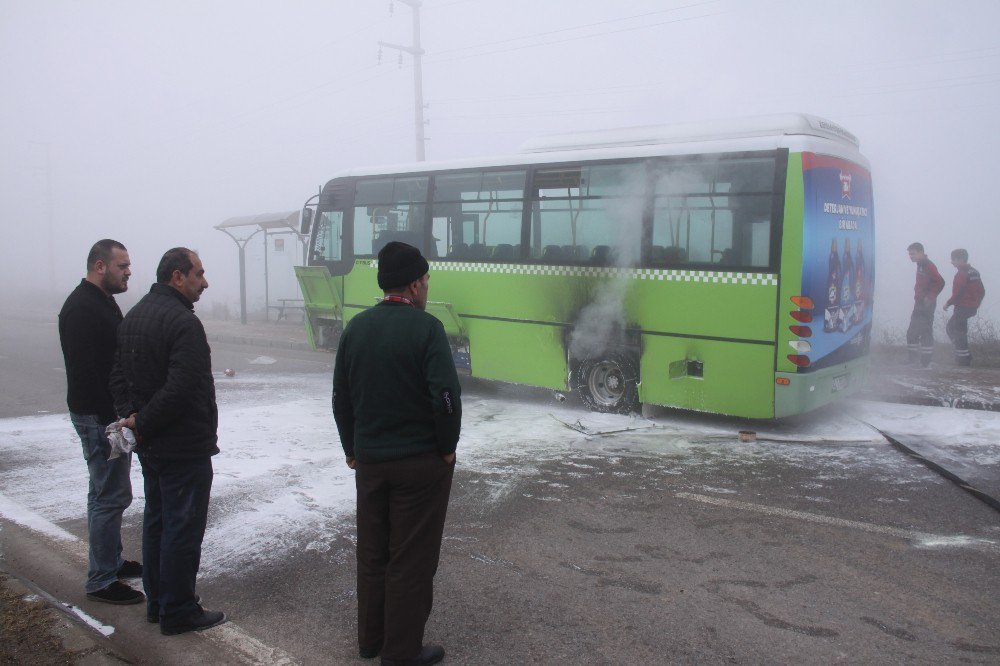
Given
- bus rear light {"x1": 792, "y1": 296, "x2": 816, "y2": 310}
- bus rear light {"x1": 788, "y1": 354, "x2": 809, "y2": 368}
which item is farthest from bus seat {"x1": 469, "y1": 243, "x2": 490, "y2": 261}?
bus rear light {"x1": 788, "y1": 354, "x2": 809, "y2": 368}

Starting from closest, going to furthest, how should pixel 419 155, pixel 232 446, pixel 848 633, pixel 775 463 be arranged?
pixel 848 633
pixel 775 463
pixel 232 446
pixel 419 155

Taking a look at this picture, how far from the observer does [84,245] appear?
57.3 metres

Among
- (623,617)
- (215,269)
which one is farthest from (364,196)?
(215,269)

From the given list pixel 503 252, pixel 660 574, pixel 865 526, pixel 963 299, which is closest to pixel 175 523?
pixel 660 574

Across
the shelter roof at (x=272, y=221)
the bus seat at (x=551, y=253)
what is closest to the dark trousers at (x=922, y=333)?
the bus seat at (x=551, y=253)

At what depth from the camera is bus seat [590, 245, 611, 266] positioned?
28.7ft

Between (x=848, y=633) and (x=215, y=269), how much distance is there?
48.4m

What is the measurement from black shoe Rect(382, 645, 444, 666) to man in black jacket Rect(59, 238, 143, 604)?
5.65 feet

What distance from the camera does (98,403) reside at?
4.10 metres

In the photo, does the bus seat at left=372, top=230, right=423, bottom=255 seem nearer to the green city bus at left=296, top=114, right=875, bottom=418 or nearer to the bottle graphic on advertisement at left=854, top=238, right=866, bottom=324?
the green city bus at left=296, top=114, right=875, bottom=418

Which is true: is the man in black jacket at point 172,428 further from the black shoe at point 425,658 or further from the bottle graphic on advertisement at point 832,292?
the bottle graphic on advertisement at point 832,292

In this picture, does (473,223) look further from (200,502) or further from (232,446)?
(200,502)

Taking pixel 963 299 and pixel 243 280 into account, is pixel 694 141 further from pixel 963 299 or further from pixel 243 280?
pixel 243 280

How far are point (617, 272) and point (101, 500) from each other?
592 centimetres
